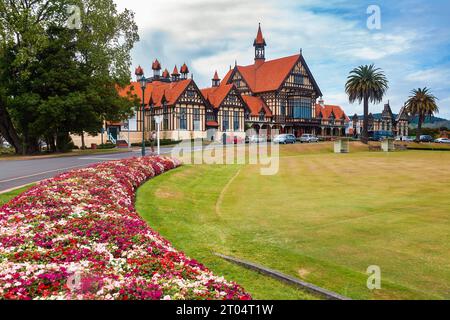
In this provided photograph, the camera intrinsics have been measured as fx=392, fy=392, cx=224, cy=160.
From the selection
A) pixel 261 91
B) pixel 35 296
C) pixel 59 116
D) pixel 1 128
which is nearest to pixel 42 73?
pixel 59 116

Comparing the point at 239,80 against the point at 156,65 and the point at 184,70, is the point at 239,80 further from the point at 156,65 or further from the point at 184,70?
the point at 156,65

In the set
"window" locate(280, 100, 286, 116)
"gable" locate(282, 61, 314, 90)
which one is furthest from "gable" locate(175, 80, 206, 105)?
"gable" locate(282, 61, 314, 90)

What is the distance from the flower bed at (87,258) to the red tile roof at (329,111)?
9288 centimetres

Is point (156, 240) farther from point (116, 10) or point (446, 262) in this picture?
point (116, 10)

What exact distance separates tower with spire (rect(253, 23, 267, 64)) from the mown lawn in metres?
78.0

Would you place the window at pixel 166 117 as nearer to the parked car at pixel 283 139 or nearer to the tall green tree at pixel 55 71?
the parked car at pixel 283 139

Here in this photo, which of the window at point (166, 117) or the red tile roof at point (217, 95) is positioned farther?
the red tile roof at point (217, 95)

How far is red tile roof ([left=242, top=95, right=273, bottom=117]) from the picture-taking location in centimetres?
8181

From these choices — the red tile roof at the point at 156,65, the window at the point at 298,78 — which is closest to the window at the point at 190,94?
the window at the point at 298,78

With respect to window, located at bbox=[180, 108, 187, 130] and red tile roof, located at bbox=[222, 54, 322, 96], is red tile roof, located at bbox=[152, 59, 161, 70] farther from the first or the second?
window, located at bbox=[180, 108, 187, 130]

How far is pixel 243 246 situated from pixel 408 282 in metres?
3.84

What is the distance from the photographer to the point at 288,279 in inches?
289

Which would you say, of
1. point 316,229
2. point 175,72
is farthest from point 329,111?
point 316,229

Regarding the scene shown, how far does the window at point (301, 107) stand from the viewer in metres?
86.3
